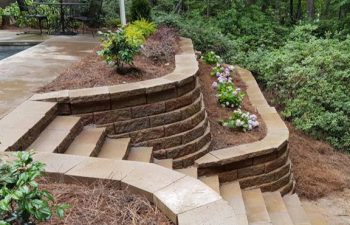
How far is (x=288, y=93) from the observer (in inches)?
308

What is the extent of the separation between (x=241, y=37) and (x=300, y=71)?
11.6 feet

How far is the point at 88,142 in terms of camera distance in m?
3.74

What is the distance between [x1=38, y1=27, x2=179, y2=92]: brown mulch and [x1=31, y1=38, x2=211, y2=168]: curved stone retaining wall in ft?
1.12

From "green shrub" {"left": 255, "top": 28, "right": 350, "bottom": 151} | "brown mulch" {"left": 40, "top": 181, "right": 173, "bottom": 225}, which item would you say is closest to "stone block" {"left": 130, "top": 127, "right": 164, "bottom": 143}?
"brown mulch" {"left": 40, "top": 181, "right": 173, "bottom": 225}

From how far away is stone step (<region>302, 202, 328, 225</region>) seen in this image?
4.37 meters

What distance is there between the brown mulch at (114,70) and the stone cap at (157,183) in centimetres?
177

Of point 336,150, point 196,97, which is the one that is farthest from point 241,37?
point 196,97

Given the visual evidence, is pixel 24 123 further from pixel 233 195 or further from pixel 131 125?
pixel 233 195

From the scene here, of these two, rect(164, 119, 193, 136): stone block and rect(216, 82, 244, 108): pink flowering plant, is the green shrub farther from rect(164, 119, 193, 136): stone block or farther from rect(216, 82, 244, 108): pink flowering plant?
rect(164, 119, 193, 136): stone block

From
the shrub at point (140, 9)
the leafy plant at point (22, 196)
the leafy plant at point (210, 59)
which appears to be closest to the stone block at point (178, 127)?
the leafy plant at point (22, 196)

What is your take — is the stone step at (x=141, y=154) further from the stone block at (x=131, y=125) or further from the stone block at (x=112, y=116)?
the stone block at (x=112, y=116)

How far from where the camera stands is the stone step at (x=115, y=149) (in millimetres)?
3771

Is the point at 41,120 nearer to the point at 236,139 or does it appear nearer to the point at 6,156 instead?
the point at 6,156

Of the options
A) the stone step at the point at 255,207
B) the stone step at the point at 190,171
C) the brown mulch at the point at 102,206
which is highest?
the brown mulch at the point at 102,206
